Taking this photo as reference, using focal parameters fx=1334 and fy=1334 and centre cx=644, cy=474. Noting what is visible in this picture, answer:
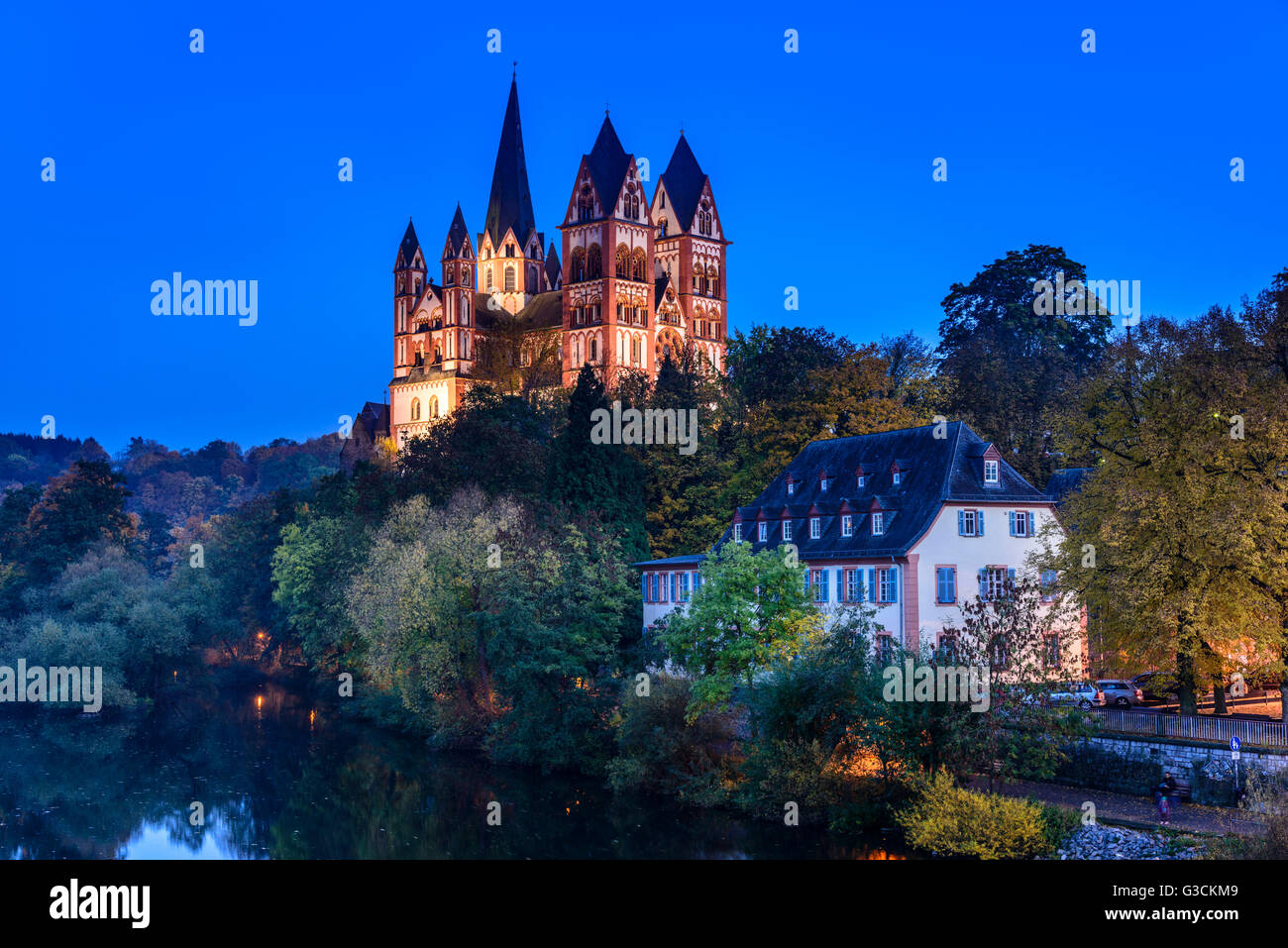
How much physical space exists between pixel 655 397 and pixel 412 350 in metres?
88.8

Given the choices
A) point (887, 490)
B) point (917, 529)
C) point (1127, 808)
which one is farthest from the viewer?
point (887, 490)

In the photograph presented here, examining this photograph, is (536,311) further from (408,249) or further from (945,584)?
(945,584)

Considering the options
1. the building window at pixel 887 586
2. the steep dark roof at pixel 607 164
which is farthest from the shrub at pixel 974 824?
the steep dark roof at pixel 607 164

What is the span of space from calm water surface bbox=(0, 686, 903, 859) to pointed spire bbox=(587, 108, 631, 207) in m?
92.0

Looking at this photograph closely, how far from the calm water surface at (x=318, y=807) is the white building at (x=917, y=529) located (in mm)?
10134

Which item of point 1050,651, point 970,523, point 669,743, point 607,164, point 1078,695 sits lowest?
point 669,743

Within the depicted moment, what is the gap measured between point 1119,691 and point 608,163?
108040mm

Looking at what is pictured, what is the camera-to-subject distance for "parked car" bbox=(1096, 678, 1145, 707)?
46000 mm

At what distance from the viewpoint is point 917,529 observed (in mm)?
45938

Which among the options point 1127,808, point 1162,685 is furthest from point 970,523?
point 1127,808

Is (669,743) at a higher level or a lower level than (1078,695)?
lower

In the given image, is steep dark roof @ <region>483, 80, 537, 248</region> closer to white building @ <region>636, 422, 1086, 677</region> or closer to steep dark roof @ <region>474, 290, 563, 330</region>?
steep dark roof @ <region>474, 290, 563, 330</region>
